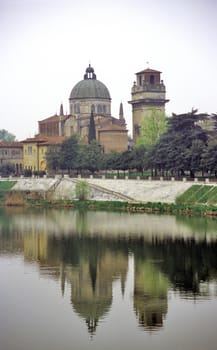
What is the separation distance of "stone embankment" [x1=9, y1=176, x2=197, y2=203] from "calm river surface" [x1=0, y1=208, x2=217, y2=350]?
13314mm

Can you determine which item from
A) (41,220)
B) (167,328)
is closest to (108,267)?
(167,328)

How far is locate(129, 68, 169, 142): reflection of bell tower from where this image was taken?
326ft

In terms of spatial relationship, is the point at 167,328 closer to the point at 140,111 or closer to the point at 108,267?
the point at 108,267

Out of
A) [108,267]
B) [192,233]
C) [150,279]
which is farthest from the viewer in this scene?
[192,233]

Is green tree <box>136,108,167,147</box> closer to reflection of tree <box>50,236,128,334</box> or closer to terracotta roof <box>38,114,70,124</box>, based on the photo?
terracotta roof <box>38,114,70,124</box>

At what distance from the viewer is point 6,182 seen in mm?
88375

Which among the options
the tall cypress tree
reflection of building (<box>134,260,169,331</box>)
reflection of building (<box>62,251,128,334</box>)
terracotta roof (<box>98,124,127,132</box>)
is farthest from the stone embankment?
reflection of building (<box>134,260,169,331</box>)

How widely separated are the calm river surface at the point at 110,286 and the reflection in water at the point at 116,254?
0.15ft

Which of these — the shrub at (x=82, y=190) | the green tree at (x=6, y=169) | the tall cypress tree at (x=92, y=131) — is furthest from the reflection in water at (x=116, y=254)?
the green tree at (x=6, y=169)

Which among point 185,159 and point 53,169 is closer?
point 185,159

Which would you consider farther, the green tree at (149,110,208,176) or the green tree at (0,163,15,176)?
the green tree at (0,163,15,176)

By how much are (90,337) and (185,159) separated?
44.8 m

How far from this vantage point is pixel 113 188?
74875 mm

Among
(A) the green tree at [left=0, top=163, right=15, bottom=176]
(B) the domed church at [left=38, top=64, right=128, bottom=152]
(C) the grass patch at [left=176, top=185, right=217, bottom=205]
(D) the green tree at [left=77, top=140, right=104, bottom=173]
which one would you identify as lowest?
(C) the grass patch at [left=176, top=185, right=217, bottom=205]
